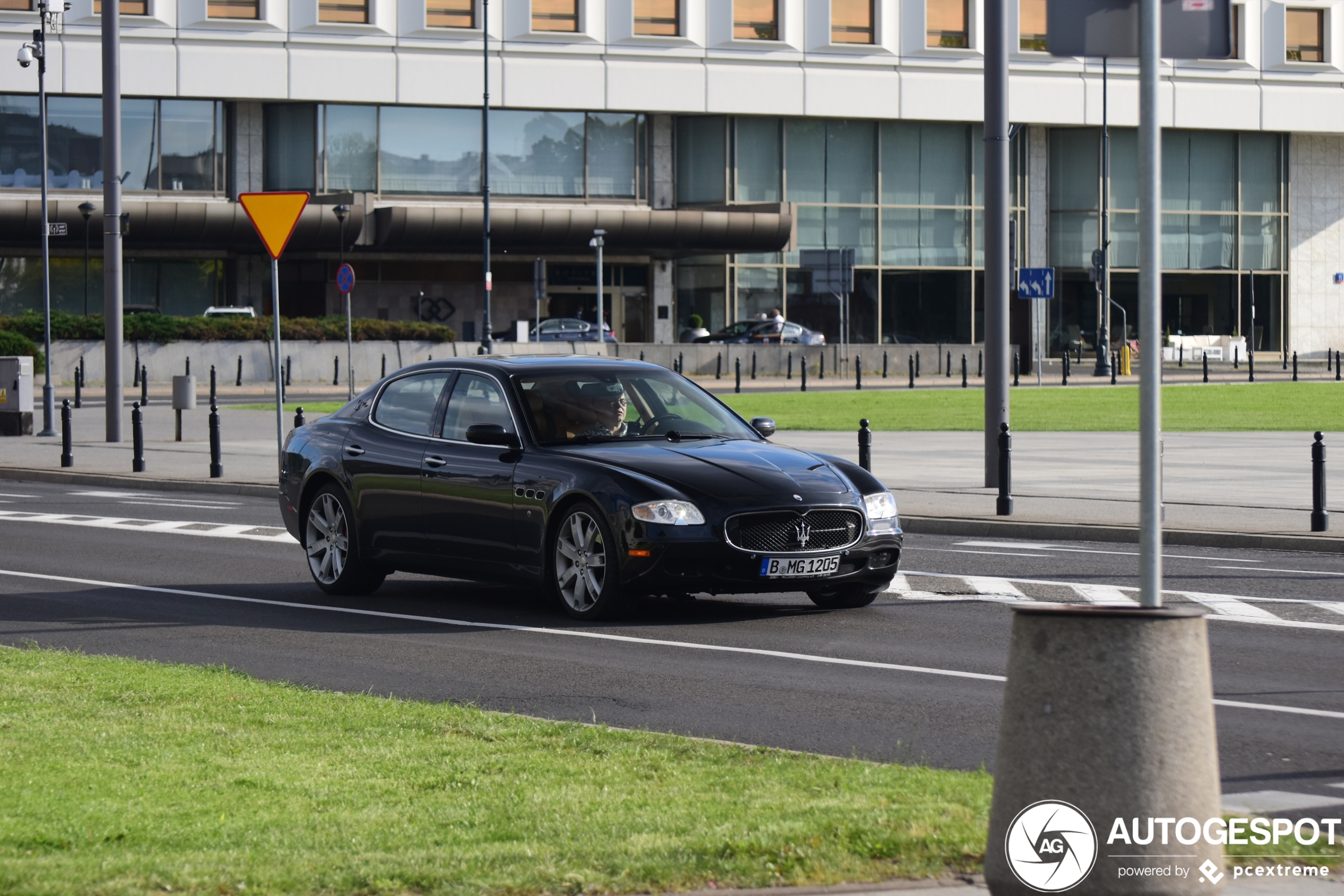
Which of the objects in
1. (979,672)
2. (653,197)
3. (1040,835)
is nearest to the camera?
(1040,835)

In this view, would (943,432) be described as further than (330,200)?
No

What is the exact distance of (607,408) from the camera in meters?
12.4

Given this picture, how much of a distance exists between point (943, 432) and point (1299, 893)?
A: 2632 centimetres

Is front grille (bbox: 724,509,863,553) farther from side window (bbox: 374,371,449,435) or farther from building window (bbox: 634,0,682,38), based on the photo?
building window (bbox: 634,0,682,38)

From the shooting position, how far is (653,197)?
66.0 m

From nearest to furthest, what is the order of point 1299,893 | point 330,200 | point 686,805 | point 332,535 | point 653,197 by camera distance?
1. point 1299,893
2. point 686,805
3. point 332,535
4. point 330,200
5. point 653,197

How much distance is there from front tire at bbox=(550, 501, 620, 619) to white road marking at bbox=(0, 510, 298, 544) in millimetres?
5655

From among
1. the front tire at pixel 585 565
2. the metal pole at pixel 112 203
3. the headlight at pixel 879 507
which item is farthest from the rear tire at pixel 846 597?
the metal pole at pixel 112 203

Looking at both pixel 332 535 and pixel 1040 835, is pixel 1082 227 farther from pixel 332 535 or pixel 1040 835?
pixel 1040 835

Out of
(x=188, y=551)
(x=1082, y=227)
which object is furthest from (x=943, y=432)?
(x=1082, y=227)

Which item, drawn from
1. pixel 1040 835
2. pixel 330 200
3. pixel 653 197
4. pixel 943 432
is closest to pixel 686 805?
pixel 1040 835

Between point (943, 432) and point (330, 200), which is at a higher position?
point (330, 200)

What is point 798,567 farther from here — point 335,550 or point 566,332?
point 566,332

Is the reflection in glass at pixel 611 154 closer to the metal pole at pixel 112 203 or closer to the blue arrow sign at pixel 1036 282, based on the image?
the blue arrow sign at pixel 1036 282
